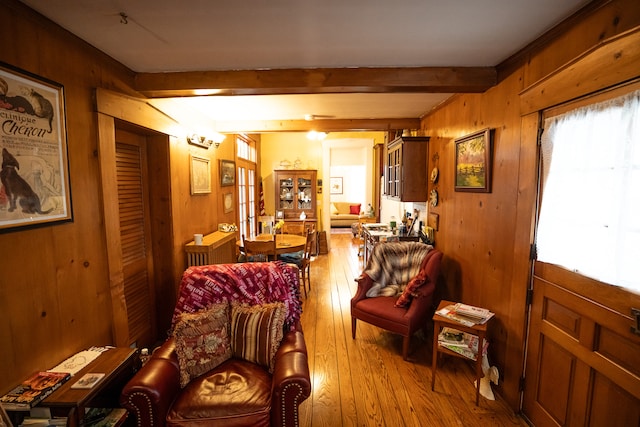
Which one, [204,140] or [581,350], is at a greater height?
[204,140]

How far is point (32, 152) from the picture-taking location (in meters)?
1.44

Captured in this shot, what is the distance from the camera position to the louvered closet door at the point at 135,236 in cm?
239

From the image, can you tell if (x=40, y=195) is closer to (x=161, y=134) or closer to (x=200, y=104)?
(x=161, y=134)

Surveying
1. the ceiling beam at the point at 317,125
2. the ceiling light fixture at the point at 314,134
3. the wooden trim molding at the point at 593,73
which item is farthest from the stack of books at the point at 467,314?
the ceiling light fixture at the point at 314,134

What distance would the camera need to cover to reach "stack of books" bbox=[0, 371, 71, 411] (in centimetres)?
128

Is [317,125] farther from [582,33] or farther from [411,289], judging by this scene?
[582,33]

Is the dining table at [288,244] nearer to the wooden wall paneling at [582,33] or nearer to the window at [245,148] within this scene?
the window at [245,148]

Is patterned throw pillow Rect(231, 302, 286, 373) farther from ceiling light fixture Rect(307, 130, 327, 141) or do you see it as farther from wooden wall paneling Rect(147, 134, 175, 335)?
ceiling light fixture Rect(307, 130, 327, 141)

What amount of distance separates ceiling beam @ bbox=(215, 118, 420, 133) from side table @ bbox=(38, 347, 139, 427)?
2961 mm

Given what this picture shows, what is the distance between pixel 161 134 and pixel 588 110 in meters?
3.03

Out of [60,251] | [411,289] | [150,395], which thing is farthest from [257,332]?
[411,289]

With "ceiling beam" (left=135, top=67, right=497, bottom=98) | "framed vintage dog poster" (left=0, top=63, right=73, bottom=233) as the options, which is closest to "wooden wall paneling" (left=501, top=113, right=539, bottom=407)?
"ceiling beam" (left=135, top=67, right=497, bottom=98)

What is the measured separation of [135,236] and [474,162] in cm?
298

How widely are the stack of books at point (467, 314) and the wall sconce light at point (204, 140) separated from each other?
293 cm
